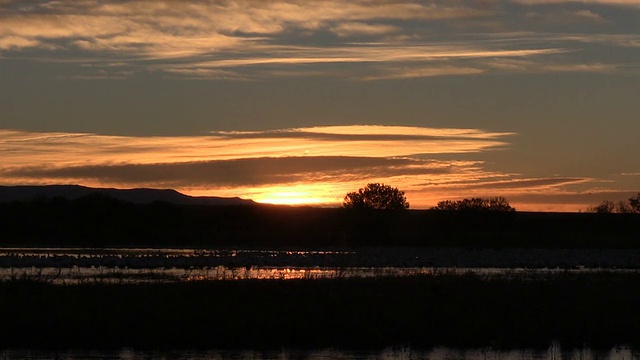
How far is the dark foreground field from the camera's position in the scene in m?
19.7

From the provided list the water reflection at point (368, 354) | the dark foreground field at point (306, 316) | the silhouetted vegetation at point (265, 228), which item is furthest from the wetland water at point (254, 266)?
the silhouetted vegetation at point (265, 228)

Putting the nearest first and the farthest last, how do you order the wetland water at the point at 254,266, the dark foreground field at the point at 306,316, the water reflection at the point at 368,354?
the water reflection at the point at 368,354 → the dark foreground field at the point at 306,316 → the wetland water at the point at 254,266

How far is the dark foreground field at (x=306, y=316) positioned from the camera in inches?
776

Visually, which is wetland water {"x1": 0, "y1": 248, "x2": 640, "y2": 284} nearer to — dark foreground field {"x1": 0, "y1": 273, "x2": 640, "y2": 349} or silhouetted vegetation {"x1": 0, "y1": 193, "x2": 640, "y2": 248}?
dark foreground field {"x1": 0, "y1": 273, "x2": 640, "y2": 349}

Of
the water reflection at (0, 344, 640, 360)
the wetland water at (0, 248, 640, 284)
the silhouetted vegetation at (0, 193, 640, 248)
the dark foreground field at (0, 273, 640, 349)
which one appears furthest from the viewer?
the silhouetted vegetation at (0, 193, 640, 248)

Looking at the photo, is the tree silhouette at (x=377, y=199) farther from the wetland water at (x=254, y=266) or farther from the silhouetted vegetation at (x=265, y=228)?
the wetland water at (x=254, y=266)

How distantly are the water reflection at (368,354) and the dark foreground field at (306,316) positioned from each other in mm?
421

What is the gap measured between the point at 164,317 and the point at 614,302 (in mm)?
9627

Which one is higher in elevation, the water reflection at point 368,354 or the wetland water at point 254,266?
the wetland water at point 254,266

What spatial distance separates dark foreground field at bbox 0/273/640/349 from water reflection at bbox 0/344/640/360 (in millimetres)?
421

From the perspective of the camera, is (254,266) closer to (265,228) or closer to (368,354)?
(368,354)

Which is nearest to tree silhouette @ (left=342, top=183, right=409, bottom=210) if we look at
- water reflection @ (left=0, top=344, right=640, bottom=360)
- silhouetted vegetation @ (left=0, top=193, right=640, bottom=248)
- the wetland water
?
silhouetted vegetation @ (left=0, top=193, right=640, bottom=248)

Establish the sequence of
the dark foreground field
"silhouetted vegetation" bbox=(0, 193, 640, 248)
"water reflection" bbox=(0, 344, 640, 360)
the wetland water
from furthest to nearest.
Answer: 1. "silhouetted vegetation" bbox=(0, 193, 640, 248)
2. the wetland water
3. the dark foreground field
4. "water reflection" bbox=(0, 344, 640, 360)

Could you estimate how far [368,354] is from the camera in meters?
19.2
